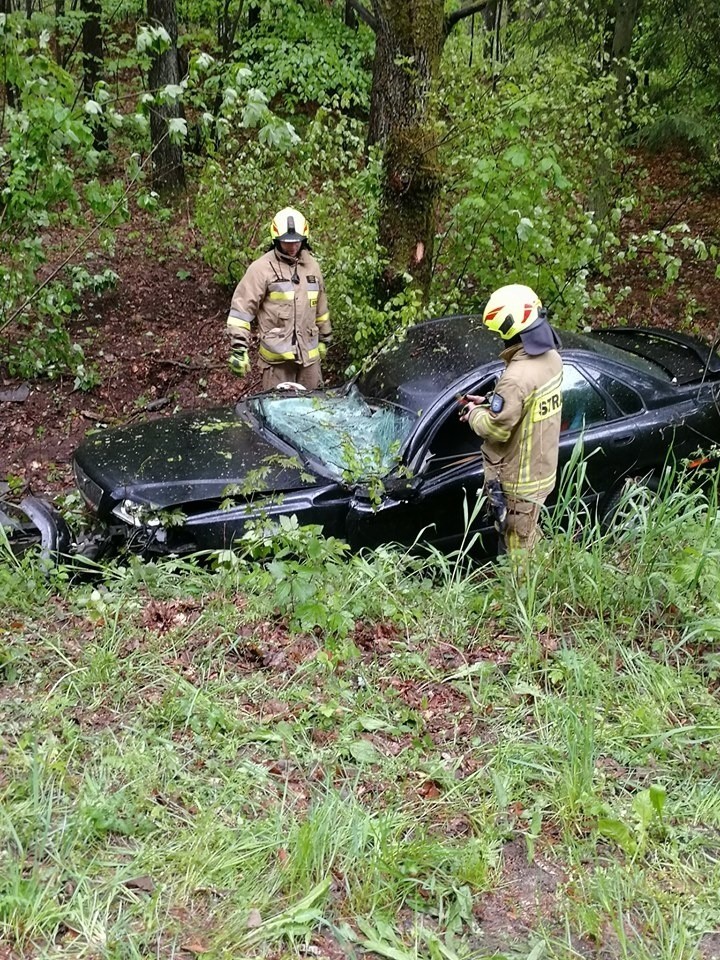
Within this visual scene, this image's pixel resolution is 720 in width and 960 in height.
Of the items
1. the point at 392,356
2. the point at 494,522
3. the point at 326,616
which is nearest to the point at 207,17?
the point at 392,356

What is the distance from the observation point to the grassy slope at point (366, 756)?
6.63ft

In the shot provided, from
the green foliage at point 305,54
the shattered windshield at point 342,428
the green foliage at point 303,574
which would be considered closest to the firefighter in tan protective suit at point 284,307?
the shattered windshield at point 342,428

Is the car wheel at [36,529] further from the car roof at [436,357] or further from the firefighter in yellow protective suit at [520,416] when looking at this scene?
the firefighter in yellow protective suit at [520,416]

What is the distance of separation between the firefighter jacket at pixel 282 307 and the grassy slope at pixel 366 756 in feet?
9.60

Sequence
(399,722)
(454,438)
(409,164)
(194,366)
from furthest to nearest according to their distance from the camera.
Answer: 1. (194,366)
2. (409,164)
3. (454,438)
4. (399,722)

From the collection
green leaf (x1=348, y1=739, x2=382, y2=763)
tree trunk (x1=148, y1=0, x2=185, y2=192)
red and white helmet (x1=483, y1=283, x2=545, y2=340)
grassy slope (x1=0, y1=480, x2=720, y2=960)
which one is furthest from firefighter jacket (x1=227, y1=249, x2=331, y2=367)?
tree trunk (x1=148, y1=0, x2=185, y2=192)

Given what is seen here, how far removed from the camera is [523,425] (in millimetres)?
4312

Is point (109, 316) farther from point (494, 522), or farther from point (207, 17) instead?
point (207, 17)

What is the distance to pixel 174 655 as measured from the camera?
3.07 metres

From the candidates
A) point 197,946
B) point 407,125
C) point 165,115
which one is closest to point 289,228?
point 407,125

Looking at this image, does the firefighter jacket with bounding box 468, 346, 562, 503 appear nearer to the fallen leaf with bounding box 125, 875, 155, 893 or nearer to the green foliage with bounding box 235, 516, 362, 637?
the green foliage with bounding box 235, 516, 362, 637

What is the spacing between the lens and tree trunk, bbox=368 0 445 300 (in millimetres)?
6324

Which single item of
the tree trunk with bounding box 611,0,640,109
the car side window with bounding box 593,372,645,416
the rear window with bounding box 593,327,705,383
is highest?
the tree trunk with bounding box 611,0,640,109

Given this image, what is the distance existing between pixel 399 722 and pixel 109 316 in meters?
7.24
